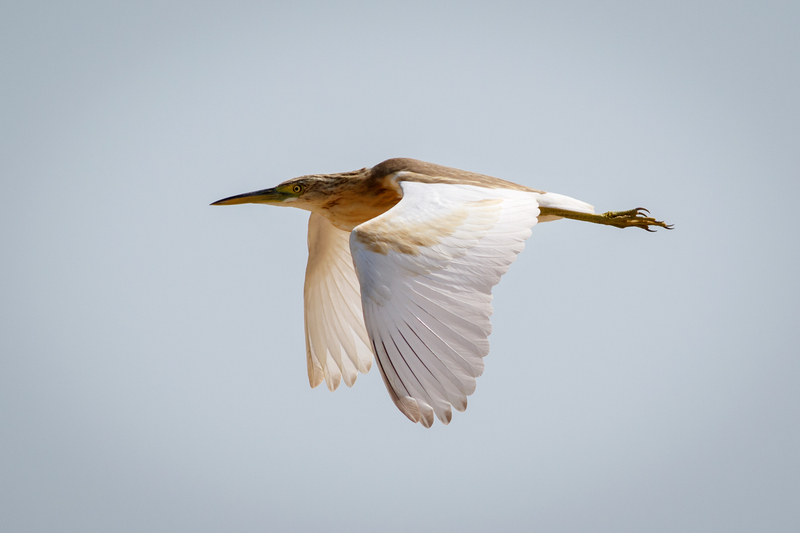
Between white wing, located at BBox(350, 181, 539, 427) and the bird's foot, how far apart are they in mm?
817

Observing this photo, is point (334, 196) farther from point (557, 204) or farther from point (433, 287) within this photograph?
point (433, 287)

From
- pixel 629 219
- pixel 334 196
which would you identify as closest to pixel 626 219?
pixel 629 219

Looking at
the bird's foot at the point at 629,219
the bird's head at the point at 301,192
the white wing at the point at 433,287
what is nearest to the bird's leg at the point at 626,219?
the bird's foot at the point at 629,219

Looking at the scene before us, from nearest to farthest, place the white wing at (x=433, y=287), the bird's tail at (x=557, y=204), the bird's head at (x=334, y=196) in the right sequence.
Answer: the white wing at (x=433, y=287), the bird's tail at (x=557, y=204), the bird's head at (x=334, y=196)

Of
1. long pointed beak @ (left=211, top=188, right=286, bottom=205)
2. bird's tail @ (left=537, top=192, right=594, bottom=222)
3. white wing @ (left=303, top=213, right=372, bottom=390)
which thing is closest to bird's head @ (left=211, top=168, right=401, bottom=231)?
long pointed beak @ (left=211, top=188, right=286, bottom=205)

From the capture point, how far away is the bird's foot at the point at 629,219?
4.25 meters

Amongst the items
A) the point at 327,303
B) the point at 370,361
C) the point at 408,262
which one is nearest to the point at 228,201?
the point at 327,303

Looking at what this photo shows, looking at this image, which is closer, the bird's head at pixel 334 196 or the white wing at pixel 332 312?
the bird's head at pixel 334 196

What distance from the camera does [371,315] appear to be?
3.06m

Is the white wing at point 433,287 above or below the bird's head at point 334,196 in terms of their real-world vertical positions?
below

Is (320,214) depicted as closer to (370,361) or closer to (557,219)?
(370,361)

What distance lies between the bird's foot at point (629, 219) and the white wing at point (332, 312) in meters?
1.42

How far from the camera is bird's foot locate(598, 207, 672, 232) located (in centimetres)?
425

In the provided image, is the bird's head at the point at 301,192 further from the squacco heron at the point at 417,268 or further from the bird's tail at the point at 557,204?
the bird's tail at the point at 557,204
